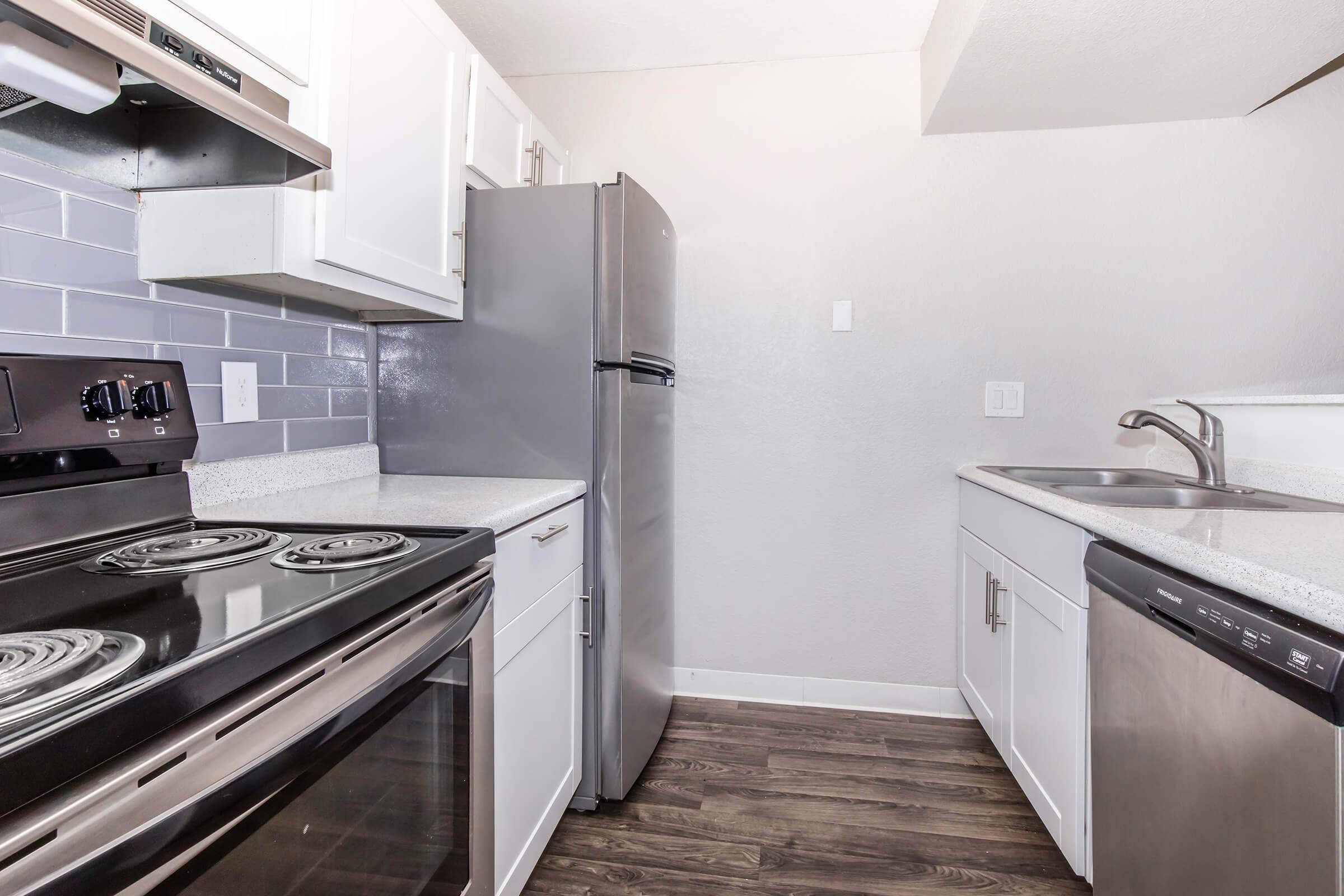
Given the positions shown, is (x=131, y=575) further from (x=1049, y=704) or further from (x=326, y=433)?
(x=1049, y=704)

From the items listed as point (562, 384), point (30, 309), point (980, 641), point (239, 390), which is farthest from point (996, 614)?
point (30, 309)

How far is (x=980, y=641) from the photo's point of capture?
207cm

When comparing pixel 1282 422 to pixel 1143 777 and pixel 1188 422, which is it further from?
pixel 1143 777

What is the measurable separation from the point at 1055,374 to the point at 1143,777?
148 cm

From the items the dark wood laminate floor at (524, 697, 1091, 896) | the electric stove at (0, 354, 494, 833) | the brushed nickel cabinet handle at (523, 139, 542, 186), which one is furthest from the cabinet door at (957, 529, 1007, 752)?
the brushed nickel cabinet handle at (523, 139, 542, 186)

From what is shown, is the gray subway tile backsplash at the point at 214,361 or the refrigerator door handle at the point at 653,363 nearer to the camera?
the gray subway tile backsplash at the point at 214,361

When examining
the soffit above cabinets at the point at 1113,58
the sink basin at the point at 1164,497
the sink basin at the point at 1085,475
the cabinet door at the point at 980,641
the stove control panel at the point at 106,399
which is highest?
the soffit above cabinets at the point at 1113,58

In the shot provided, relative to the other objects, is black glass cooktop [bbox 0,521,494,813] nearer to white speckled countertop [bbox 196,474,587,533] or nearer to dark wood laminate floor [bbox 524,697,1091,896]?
white speckled countertop [bbox 196,474,587,533]

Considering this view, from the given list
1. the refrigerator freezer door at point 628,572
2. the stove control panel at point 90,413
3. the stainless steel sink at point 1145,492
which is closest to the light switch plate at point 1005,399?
the stainless steel sink at point 1145,492

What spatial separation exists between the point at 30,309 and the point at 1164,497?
8.11 ft

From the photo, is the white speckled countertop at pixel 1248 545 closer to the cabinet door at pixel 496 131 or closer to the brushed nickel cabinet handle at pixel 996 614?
the brushed nickel cabinet handle at pixel 996 614

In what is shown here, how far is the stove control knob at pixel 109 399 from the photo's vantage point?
105cm

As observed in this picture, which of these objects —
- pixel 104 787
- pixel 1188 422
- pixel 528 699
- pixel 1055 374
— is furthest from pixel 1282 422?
pixel 104 787

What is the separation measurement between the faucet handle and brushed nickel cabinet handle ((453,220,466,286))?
1.96 m
